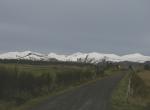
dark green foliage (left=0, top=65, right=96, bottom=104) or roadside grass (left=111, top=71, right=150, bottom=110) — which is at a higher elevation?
dark green foliage (left=0, top=65, right=96, bottom=104)

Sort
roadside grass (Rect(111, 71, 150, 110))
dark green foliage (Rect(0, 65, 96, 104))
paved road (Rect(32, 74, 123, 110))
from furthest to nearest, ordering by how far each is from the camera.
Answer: dark green foliage (Rect(0, 65, 96, 104)) < roadside grass (Rect(111, 71, 150, 110)) < paved road (Rect(32, 74, 123, 110))

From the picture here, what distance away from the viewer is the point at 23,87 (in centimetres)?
3209

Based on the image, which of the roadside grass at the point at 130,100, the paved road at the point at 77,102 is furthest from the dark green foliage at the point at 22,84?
the roadside grass at the point at 130,100

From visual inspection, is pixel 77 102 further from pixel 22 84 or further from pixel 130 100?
pixel 22 84

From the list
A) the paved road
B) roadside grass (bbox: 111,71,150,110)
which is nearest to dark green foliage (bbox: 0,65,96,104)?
the paved road

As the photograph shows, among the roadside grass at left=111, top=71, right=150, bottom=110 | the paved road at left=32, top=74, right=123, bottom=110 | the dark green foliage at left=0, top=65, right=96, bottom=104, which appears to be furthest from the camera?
the dark green foliage at left=0, top=65, right=96, bottom=104

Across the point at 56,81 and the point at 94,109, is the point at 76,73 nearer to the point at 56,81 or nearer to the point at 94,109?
the point at 56,81

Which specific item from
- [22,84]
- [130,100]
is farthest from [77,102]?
[22,84]

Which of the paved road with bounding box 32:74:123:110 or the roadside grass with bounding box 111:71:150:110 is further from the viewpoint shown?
the roadside grass with bounding box 111:71:150:110

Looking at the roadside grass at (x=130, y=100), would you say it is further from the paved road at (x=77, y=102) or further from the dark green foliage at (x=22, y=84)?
the dark green foliage at (x=22, y=84)

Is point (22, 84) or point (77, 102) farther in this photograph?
point (22, 84)

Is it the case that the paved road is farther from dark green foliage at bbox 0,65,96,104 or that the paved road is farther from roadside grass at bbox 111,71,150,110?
dark green foliage at bbox 0,65,96,104

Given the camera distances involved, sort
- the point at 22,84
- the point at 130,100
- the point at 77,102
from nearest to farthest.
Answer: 1. the point at 77,102
2. the point at 130,100
3. the point at 22,84

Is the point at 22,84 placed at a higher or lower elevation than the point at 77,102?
higher
